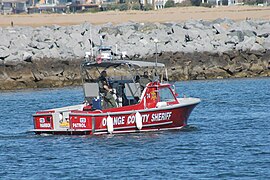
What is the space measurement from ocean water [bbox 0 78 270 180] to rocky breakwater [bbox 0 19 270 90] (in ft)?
24.6

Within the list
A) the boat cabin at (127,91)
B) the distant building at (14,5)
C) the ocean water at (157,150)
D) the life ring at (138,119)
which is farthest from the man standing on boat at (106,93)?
the distant building at (14,5)

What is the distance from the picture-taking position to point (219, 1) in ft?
265

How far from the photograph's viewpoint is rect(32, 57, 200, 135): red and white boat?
2136 centimetres

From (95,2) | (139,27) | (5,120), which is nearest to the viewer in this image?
(5,120)

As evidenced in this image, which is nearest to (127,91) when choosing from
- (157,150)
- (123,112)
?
(123,112)

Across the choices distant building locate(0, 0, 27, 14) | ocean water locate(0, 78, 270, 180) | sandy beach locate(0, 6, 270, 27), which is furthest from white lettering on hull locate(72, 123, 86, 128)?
distant building locate(0, 0, 27, 14)

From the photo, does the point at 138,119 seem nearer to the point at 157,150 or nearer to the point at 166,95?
the point at 166,95

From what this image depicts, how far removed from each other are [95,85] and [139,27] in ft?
75.7

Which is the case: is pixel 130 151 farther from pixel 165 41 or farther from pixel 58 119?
pixel 165 41

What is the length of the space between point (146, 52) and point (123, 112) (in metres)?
15.9

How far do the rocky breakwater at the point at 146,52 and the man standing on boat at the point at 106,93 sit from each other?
10.5 metres

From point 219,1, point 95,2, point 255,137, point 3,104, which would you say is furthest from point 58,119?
point 95,2

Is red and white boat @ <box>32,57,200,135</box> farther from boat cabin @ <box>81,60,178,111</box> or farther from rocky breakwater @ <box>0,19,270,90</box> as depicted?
rocky breakwater @ <box>0,19,270,90</box>

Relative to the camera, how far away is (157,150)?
64.1 ft
